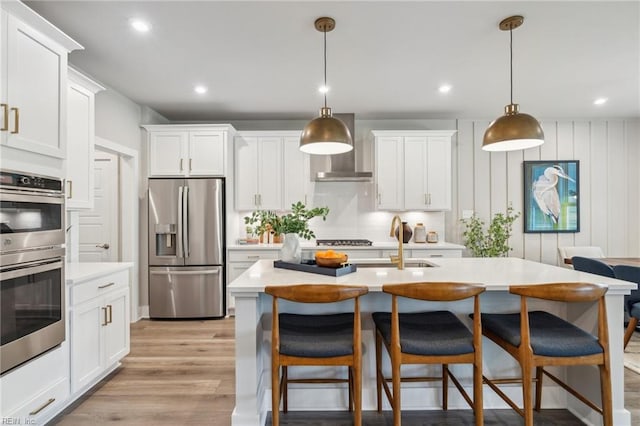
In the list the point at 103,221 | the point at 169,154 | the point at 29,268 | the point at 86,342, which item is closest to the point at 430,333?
the point at 29,268

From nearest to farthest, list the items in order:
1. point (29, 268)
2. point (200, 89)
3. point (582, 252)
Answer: point (29, 268)
point (200, 89)
point (582, 252)

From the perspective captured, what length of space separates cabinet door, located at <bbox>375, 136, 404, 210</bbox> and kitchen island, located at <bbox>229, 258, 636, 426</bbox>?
7.28 ft

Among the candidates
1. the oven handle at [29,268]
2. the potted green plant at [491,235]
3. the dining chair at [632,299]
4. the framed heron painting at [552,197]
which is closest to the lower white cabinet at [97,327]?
the oven handle at [29,268]

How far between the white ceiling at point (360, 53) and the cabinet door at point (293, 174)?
52cm

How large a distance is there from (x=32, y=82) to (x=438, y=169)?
4.15 m

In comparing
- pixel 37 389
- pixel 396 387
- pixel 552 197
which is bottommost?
pixel 37 389

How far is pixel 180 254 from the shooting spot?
3967mm

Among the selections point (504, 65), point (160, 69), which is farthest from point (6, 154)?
point (504, 65)

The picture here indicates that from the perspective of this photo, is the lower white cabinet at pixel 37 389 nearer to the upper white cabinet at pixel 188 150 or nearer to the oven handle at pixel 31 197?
the oven handle at pixel 31 197

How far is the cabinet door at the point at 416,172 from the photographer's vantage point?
444 cm

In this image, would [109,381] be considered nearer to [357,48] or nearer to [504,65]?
[357,48]

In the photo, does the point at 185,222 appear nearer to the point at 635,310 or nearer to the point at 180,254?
the point at 180,254

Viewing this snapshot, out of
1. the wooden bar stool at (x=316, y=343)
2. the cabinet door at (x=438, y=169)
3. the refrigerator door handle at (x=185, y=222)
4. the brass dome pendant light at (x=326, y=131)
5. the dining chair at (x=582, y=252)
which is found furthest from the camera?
the dining chair at (x=582, y=252)

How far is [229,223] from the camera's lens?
4.25 m
